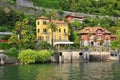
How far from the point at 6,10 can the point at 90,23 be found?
36.4 metres

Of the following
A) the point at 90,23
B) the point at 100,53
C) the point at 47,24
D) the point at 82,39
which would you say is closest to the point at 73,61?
the point at 100,53

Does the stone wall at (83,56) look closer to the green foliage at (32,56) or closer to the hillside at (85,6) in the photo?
the green foliage at (32,56)

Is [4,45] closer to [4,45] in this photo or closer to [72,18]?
[4,45]

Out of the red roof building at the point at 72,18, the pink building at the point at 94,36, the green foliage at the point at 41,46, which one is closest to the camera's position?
the green foliage at the point at 41,46

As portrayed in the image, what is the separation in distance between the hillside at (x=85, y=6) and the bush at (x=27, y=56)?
6435cm

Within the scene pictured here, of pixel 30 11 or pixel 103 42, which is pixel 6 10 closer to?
pixel 30 11

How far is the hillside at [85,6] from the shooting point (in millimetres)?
157125

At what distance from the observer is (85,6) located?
16188cm

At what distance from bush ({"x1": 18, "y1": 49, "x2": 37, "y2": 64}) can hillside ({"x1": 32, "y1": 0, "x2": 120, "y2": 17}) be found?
6435 cm

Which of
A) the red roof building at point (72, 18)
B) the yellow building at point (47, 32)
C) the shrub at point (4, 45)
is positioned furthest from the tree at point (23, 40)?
the red roof building at point (72, 18)

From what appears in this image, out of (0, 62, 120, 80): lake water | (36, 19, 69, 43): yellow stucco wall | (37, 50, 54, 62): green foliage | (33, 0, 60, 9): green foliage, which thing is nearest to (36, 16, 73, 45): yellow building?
(36, 19, 69, 43): yellow stucco wall

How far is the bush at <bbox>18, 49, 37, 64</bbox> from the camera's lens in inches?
3551

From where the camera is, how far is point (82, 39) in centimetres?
12531

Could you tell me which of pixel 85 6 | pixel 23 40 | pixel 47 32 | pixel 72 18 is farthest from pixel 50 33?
pixel 85 6
